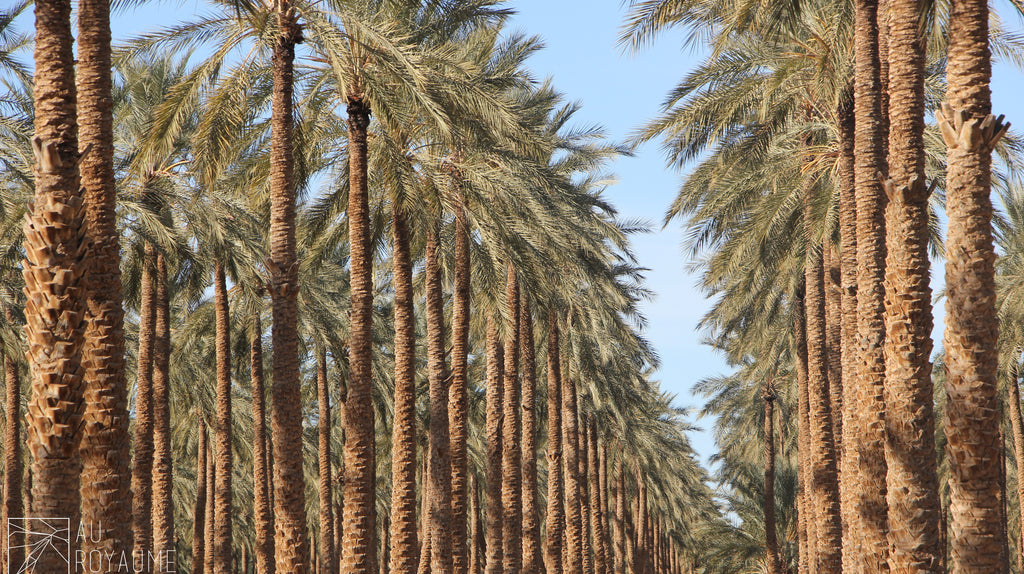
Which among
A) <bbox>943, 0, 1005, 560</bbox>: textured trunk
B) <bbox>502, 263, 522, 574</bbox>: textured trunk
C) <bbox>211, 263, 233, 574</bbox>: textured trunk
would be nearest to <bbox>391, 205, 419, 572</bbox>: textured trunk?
<bbox>502, 263, 522, 574</bbox>: textured trunk

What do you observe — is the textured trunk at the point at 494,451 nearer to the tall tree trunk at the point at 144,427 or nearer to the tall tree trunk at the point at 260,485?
the tall tree trunk at the point at 260,485

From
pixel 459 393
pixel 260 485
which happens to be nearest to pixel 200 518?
pixel 260 485

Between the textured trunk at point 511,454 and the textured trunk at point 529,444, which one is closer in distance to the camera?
the textured trunk at point 511,454

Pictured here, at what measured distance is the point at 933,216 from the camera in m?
21.5

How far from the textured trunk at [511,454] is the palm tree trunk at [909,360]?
1236cm

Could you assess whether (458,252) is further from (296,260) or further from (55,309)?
(55,309)

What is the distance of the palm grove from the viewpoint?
8672 mm

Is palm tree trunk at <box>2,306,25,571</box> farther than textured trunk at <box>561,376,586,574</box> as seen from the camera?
No

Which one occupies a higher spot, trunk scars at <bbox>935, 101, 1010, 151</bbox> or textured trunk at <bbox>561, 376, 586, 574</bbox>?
trunk scars at <bbox>935, 101, 1010, 151</bbox>

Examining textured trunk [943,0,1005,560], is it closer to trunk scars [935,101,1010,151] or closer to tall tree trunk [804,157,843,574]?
trunk scars [935,101,1010,151]

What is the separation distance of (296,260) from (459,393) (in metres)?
7.88

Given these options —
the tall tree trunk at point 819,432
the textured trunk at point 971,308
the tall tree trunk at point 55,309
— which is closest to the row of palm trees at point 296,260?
the tall tree trunk at point 55,309

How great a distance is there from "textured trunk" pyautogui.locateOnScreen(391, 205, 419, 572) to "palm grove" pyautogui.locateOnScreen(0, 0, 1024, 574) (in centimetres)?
6

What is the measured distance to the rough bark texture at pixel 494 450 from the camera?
2119 cm
